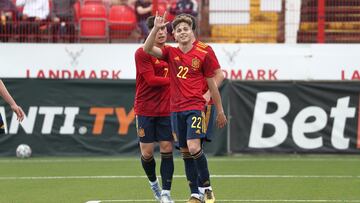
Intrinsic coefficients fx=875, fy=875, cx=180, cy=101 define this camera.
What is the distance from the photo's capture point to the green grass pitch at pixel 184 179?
37.7 ft

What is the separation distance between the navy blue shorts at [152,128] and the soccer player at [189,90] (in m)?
0.59

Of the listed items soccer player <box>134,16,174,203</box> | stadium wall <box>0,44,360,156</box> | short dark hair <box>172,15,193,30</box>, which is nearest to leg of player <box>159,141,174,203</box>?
soccer player <box>134,16,174,203</box>

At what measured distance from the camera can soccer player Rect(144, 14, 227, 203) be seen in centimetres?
1009

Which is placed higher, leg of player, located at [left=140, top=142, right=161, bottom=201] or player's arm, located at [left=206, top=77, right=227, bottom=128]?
player's arm, located at [left=206, top=77, right=227, bottom=128]

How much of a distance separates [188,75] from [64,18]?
12083 mm

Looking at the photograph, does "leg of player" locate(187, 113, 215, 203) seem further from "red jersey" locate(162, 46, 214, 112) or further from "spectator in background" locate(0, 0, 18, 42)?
"spectator in background" locate(0, 0, 18, 42)

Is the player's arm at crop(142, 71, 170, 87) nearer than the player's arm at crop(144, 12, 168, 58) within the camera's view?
No

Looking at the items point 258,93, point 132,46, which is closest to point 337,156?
point 258,93

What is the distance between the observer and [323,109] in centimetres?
1894

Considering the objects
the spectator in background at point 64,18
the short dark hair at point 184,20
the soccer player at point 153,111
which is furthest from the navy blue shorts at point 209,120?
the spectator in background at point 64,18

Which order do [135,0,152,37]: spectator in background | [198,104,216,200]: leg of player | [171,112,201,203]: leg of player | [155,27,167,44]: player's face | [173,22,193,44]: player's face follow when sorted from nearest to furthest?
[173,22,193,44]: player's face
[171,112,201,203]: leg of player
[198,104,216,200]: leg of player
[155,27,167,44]: player's face
[135,0,152,37]: spectator in background

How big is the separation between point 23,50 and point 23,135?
3395mm

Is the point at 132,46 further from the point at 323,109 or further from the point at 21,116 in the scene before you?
the point at 21,116

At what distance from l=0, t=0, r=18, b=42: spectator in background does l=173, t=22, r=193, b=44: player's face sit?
12175 millimetres
